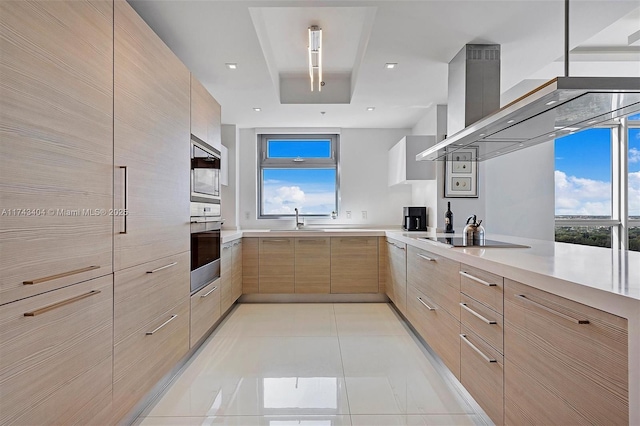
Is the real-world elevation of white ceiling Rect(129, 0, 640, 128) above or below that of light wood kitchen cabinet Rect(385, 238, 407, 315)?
above

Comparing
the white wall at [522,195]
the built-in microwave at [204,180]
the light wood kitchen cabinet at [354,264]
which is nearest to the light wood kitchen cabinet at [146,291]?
the built-in microwave at [204,180]

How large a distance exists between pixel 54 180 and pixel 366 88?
2.74 m

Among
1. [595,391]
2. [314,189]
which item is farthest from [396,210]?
[595,391]

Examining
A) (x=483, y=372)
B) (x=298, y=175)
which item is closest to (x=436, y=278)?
(x=483, y=372)

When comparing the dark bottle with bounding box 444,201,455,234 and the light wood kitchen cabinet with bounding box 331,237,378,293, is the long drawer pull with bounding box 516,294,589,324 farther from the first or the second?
the light wood kitchen cabinet with bounding box 331,237,378,293

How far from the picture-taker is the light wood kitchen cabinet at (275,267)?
418cm

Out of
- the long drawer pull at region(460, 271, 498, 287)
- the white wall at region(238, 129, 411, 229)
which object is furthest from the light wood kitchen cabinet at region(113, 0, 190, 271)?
the white wall at region(238, 129, 411, 229)

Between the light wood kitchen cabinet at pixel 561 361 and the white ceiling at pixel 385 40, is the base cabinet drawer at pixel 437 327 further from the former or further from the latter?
the white ceiling at pixel 385 40

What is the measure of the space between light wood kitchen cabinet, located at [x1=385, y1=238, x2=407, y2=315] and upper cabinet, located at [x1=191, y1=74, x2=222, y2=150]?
1887 millimetres

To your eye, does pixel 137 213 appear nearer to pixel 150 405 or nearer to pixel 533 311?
pixel 150 405

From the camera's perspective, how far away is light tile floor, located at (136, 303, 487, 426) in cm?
186

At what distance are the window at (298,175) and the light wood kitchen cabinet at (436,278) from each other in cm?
221

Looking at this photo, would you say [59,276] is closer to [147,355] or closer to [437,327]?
[147,355]

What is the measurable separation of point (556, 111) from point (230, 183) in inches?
146
